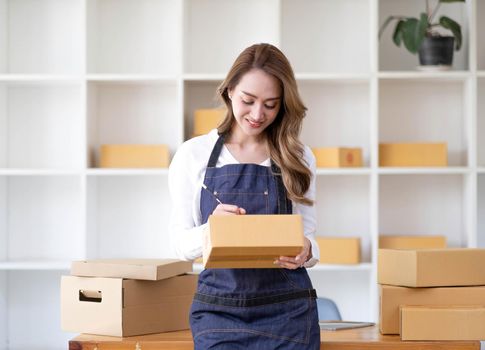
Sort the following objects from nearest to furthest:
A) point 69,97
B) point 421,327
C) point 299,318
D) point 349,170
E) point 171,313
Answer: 1. point 299,318
2. point 421,327
3. point 171,313
4. point 349,170
5. point 69,97

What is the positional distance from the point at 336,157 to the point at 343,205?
357mm

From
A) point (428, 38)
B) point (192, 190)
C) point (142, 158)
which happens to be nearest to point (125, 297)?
point (192, 190)

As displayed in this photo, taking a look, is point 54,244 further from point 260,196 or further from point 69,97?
point 260,196

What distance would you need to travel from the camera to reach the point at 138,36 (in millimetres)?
4324

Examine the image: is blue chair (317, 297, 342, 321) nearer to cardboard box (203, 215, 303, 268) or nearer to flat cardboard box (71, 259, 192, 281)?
flat cardboard box (71, 259, 192, 281)

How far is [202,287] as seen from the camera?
2.27 meters

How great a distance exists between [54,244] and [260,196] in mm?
2332

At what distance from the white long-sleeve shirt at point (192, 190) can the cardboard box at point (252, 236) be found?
0.83 ft

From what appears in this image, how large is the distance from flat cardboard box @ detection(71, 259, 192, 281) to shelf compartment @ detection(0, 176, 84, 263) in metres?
1.82

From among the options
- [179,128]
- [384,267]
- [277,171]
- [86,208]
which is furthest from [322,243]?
[277,171]

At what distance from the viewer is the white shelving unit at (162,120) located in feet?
14.1

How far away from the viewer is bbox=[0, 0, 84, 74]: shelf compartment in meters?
4.34

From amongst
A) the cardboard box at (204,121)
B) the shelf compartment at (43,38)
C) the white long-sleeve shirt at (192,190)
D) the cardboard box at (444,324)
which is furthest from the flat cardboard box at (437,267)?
the shelf compartment at (43,38)

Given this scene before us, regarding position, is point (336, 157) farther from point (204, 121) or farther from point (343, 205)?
point (204, 121)
